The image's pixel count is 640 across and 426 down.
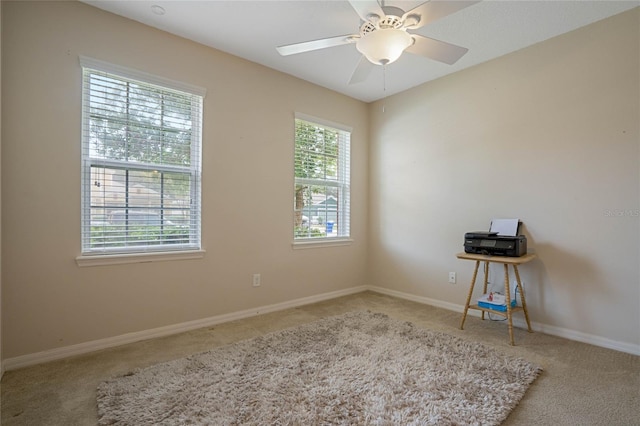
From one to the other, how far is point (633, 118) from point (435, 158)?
1.66 metres

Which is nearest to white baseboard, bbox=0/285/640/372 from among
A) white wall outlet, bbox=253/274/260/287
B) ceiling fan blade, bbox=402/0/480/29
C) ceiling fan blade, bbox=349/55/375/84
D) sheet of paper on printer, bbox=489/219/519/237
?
white wall outlet, bbox=253/274/260/287

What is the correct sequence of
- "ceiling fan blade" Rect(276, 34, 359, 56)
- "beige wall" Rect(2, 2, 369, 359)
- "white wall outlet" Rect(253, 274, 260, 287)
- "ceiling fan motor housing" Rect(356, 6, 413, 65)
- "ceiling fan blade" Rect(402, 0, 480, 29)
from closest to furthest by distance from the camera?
"ceiling fan blade" Rect(402, 0, 480, 29) < "ceiling fan motor housing" Rect(356, 6, 413, 65) < "ceiling fan blade" Rect(276, 34, 359, 56) < "beige wall" Rect(2, 2, 369, 359) < "white wall outlet" Rect(253, 274, 260, 287)

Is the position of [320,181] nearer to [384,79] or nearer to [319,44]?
[384,79]

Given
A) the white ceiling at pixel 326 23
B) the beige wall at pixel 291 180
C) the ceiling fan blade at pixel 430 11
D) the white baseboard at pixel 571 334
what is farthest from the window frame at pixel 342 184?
the ceiling fan blade at pixel 430 11

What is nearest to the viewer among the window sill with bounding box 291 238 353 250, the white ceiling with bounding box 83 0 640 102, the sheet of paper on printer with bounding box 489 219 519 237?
the white ceiling with bounding box 83 0 640 102

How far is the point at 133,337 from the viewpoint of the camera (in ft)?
8.57

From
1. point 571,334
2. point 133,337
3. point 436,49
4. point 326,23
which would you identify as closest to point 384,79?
point 326,23

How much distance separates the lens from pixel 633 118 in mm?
2457

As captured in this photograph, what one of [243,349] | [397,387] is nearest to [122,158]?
[243,349]

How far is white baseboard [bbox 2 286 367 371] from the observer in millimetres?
2203

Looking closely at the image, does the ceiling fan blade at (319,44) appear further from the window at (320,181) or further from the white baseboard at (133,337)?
the white baseboard at (133,337)

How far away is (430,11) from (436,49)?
347mm

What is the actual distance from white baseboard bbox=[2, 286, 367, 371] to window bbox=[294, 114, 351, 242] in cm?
81

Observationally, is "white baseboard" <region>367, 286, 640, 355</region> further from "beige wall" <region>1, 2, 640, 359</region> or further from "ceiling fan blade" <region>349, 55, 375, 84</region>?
"ceiling fan blade" <region>349, 55, 375, 84</region>
